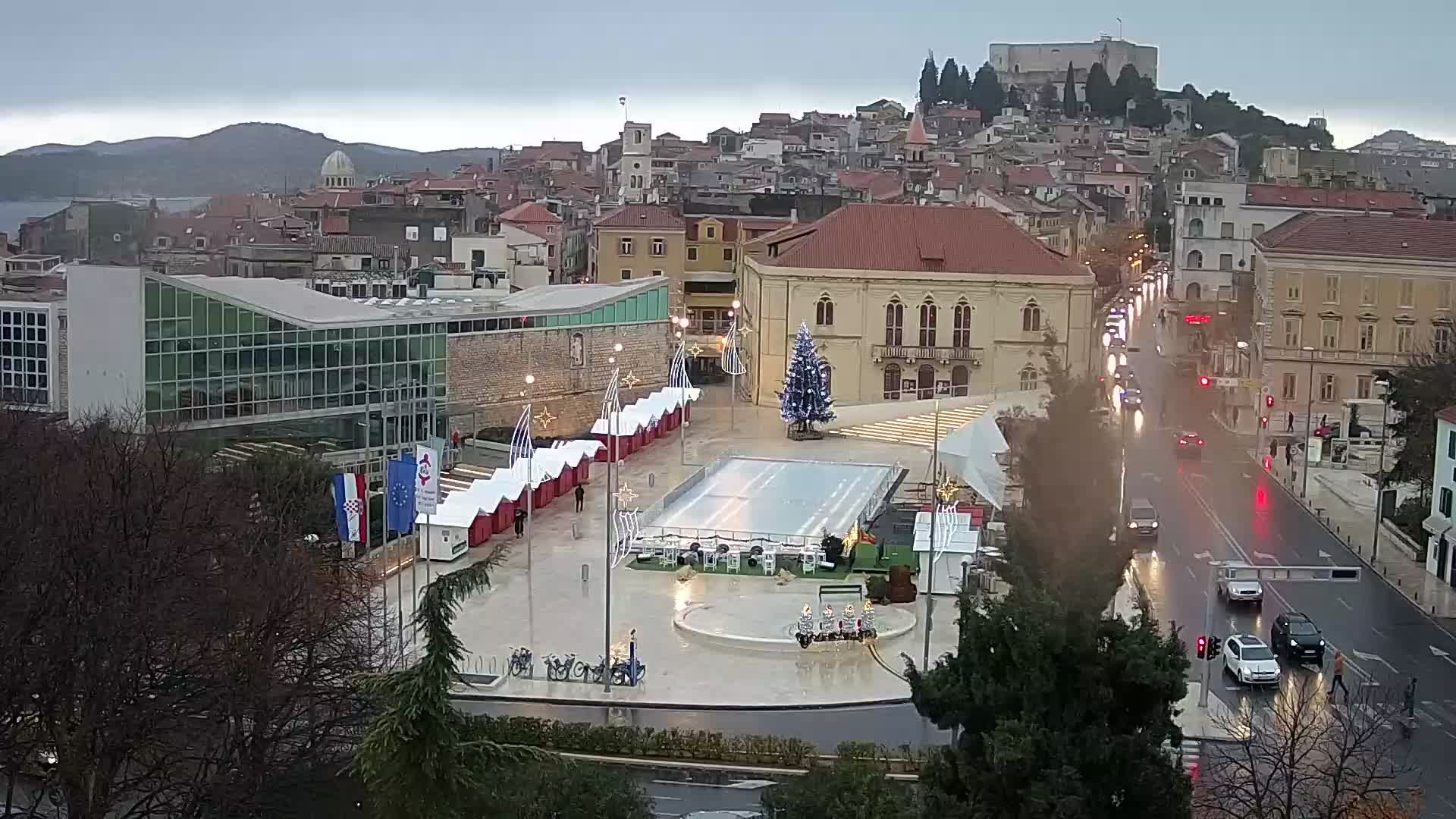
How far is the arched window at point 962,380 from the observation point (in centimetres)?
5038

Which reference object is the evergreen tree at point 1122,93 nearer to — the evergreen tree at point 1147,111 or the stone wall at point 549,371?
the evergreen tree at point 1147,111

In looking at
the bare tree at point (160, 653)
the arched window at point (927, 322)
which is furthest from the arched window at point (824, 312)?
the bare tree at point (160, 653)

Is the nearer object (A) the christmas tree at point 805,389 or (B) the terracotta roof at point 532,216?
(A) the christmas tree at point 805,389

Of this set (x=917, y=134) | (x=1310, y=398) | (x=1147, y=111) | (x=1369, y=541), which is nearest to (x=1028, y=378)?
(x=1310, y=398)

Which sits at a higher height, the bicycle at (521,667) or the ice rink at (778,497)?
the ice rink at (778,497)

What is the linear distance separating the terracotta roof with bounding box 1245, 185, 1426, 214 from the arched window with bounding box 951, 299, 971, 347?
833 inches

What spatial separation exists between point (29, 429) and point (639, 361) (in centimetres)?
2120

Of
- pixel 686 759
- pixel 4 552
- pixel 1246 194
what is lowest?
pixel 686 759

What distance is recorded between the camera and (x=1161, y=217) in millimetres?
115562

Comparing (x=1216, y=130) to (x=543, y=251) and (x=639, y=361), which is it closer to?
(x=543, y=251)

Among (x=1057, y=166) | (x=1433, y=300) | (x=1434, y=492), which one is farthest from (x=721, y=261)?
(x=1057, y=166)

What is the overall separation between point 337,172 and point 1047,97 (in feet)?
280

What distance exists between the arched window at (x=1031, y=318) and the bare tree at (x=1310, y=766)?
26.3 meters

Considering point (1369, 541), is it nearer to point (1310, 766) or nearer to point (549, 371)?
point (1310, 766)
